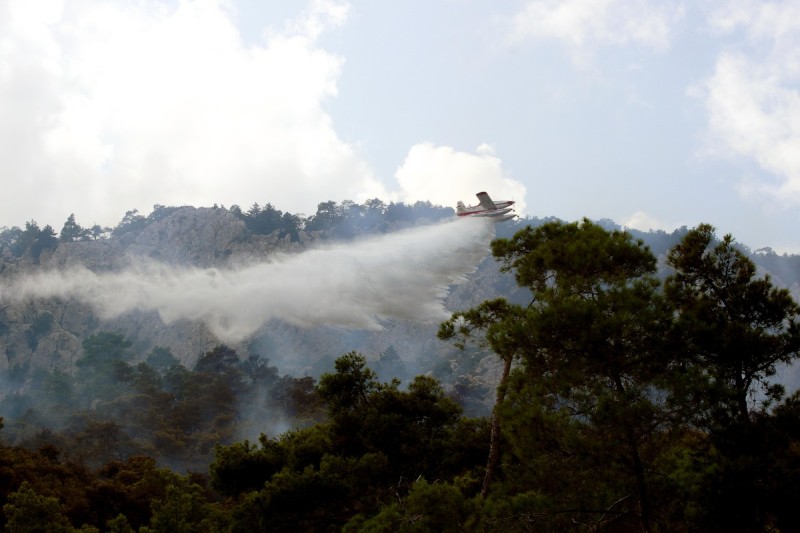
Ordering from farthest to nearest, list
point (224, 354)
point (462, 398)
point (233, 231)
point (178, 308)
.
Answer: point (233, 231)
point (178, 308)
point (224, 354)
point (462, 398)

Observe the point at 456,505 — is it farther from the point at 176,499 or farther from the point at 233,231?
the point at 233,231

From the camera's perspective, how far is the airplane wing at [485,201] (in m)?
38.1

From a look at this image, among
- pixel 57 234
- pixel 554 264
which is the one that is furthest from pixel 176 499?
pixel 57 234

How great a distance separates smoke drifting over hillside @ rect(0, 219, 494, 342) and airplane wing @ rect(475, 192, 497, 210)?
2337 millimetres

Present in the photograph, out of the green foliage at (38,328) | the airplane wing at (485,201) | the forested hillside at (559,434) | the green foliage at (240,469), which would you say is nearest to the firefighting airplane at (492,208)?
the airplane wing at (485,201)

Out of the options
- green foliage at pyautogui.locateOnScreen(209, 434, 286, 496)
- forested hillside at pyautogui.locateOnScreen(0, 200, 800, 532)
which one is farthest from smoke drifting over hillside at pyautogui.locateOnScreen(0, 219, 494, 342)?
green foliage at pyautogui.locateOnScreen(209, 434, 286, 496)

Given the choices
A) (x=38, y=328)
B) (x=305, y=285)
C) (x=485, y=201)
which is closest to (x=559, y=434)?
(x=485, y=201)

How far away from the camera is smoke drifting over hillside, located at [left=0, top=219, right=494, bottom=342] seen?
4122 centimetres

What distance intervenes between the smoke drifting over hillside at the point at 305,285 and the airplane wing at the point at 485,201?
2337 mm

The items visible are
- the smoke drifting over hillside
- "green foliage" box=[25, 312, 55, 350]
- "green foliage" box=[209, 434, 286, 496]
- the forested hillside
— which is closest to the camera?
the forested hillside

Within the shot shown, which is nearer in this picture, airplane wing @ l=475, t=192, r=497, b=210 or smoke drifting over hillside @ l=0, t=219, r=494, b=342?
airplane wing @ l=475, t=192, r=497, b=210

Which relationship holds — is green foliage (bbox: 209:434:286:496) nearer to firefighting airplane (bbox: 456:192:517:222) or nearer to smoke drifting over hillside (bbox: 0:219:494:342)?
smoke drifting over hillside (bbox: 0:219:494:342)

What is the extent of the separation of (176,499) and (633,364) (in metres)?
12.1

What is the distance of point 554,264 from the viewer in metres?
13.7
